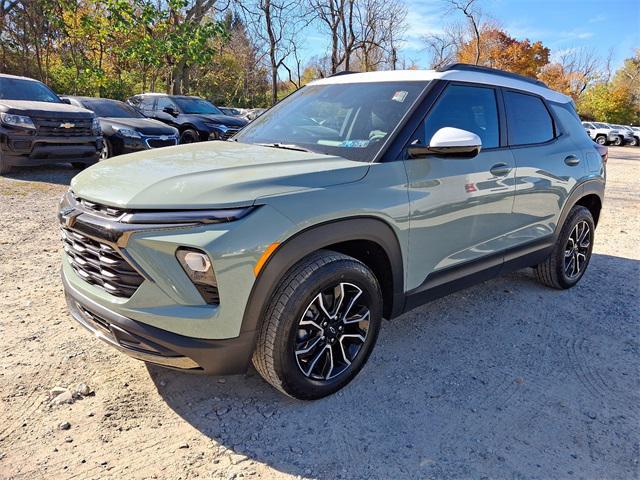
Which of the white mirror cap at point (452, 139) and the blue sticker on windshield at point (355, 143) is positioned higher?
the white mirror cap at point (452, 139)

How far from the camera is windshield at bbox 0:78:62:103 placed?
28.9ft

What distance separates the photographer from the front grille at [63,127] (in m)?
8.22

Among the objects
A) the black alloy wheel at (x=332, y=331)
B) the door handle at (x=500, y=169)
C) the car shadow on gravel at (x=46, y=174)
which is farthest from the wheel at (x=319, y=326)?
the car shadow on gravel at (x=46, y=174)

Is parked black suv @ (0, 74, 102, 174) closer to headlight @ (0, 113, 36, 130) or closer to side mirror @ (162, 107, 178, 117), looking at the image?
headlight @ (0, 113, 36, 130)

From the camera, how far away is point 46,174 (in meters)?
9.23

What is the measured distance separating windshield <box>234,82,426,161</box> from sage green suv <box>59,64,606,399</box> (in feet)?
0.04

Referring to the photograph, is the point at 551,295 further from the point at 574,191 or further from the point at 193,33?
the point at 193,33

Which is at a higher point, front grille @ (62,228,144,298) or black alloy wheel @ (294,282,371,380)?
front grille @ (62,228,144,298)

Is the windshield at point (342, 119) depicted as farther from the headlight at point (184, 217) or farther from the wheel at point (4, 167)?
the wheel at point (4, 167)

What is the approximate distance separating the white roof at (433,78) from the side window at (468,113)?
0.24 feet

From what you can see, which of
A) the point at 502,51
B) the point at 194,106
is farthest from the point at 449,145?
the point at 502,51

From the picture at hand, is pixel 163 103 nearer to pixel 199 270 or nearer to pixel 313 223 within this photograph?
pixel 313 223

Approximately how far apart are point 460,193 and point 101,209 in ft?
6.88

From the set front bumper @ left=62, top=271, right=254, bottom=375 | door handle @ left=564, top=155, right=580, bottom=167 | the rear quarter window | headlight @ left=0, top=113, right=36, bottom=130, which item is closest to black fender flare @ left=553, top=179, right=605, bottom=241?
door handle @ left=564, top=155, right=580, bottom=167
